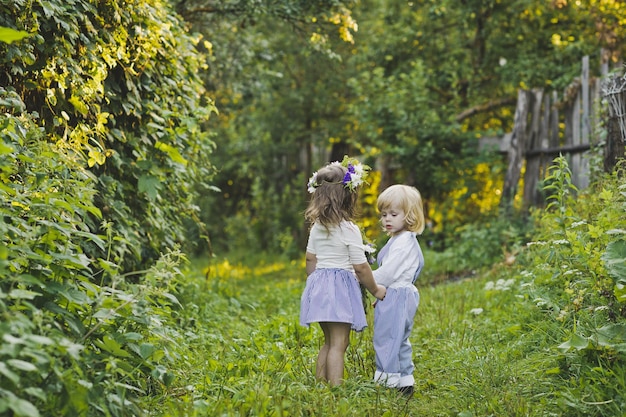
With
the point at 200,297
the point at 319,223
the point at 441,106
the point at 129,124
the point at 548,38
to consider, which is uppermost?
the point at 548,38

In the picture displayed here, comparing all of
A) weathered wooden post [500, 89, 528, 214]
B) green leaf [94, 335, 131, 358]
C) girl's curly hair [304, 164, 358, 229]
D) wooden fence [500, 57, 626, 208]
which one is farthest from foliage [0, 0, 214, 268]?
weathered wooden post [500, 89, 528, 214]

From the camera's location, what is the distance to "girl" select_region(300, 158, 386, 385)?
379 centimetres

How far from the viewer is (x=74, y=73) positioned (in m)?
3.88

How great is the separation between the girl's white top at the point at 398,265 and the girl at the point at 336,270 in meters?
0.08

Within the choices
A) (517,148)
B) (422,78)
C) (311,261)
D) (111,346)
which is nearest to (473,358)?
(311,261)

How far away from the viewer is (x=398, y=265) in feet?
13.1

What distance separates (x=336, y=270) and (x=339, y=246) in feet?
0.44

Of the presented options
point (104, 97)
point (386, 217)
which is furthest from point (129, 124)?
point (386, 217)

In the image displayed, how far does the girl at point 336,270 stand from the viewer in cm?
379

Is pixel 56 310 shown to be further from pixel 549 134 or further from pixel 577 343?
pixel 549 134

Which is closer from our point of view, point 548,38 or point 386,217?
point 386,217

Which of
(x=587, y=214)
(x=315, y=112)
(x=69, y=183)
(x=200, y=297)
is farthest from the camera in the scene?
(x=315, y=112)

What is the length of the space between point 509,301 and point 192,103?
295 cm

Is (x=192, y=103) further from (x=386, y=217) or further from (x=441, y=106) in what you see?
(x=441, y=106)
